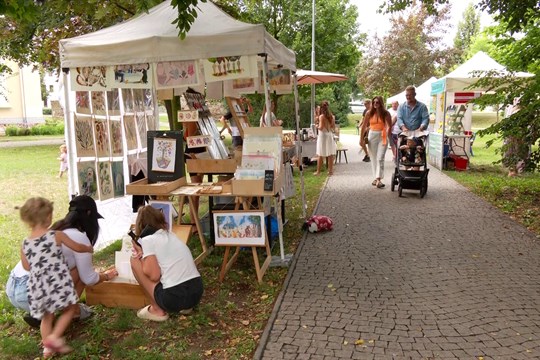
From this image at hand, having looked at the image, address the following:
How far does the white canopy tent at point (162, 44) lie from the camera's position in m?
5.26

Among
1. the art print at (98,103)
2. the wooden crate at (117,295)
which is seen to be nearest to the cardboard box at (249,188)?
the wooden crate at (117,295)

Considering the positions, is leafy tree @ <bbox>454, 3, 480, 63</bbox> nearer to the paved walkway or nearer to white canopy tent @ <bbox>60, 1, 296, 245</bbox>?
the paved walkway

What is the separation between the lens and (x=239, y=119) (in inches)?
271

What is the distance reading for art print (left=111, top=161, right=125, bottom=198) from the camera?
264 inches

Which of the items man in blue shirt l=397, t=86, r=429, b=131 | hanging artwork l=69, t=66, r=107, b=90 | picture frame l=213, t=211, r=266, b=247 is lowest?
picture frame l=213, t=211, r=266, b=247

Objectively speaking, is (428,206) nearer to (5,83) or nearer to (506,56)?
(506,56)

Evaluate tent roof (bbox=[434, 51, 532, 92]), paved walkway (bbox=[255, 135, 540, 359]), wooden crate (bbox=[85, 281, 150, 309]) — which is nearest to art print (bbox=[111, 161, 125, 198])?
wooden crate (bbox=[85, 281, 150, 309])

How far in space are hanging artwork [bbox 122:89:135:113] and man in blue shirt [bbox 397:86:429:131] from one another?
5.34 metres

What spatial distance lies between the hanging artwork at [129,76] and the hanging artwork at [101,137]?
0.76m

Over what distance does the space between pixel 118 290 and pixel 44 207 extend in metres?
1.19

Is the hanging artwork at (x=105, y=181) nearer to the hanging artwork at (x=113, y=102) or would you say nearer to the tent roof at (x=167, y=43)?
the hanging artwork at (x=113, y=102)

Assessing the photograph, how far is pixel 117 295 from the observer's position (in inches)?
182

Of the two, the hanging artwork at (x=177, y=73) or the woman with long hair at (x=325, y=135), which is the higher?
the hanging artwork at (x=177, y=73)

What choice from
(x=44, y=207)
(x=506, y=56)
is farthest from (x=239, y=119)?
(x=506, y=56)
